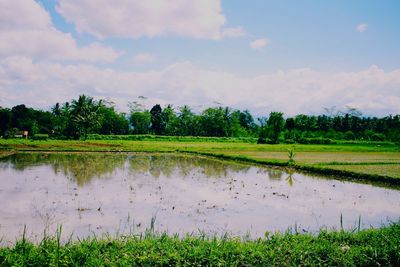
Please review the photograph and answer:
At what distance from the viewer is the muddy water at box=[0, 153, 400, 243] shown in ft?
29.5

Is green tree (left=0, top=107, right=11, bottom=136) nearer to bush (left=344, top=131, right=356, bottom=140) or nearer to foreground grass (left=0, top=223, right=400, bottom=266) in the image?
foreground grass (left=0, top=223, right=400, bottom=266)

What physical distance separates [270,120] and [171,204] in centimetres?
4582

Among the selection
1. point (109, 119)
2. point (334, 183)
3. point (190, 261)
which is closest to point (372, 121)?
point (109, 119)

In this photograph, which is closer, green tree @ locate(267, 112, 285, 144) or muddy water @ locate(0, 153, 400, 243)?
muddy water @ locate(0, 153, 400, 243)

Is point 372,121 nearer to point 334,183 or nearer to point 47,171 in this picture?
point 334,183

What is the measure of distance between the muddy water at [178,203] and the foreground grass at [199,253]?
2.35m

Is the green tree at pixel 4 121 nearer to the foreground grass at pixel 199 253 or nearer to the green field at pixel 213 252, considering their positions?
the green field at pixel 213 252

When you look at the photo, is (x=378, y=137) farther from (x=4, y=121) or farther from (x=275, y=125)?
(x=4, y=121)

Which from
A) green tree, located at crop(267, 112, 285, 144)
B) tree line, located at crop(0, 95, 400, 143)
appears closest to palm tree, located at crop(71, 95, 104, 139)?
tree line, located at crop(0, 95, 400, 143)

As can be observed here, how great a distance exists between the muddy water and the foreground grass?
235 cm

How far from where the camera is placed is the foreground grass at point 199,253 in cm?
512

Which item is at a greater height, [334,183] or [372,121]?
[372,121]

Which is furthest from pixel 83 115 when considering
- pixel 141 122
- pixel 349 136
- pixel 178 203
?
pixel 349 136

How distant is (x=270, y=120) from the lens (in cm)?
5544
